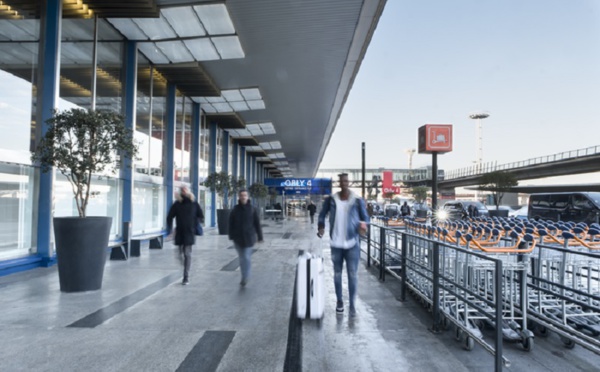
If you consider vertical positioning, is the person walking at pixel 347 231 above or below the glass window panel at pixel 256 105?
below

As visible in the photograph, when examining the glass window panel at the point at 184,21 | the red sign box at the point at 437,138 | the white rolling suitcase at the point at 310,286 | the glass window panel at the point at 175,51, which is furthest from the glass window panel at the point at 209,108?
the white rolling suitcase at the point at 310,286

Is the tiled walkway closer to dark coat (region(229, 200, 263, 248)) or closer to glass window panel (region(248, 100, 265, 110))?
dark coat (region(229, 200, 263, 248))

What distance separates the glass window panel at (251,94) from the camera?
56.6 feet

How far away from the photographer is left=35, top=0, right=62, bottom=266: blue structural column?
27.2ft

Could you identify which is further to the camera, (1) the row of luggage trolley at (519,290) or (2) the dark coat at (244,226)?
(2) the dark coat at (244,226)

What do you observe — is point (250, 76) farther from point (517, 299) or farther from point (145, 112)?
point (517, 299)

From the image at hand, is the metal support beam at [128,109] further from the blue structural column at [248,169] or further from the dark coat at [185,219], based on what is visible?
the blue structural column at [248,169]

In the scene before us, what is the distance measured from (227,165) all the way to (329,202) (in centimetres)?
2158

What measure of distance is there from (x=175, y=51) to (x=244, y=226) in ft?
28.6

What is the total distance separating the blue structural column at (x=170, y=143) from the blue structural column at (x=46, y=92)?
6.98 meters

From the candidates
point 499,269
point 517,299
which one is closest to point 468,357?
point 499,269

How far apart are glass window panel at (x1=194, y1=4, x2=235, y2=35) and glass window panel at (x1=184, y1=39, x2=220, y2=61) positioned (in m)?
0.77

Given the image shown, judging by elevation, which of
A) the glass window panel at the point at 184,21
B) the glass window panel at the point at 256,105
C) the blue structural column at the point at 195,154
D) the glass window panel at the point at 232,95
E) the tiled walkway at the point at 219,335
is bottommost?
the tiled walkway at the point at 219,335

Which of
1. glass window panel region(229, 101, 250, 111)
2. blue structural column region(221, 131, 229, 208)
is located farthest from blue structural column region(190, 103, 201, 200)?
blue structural column region(221, 131, 229, 208)
